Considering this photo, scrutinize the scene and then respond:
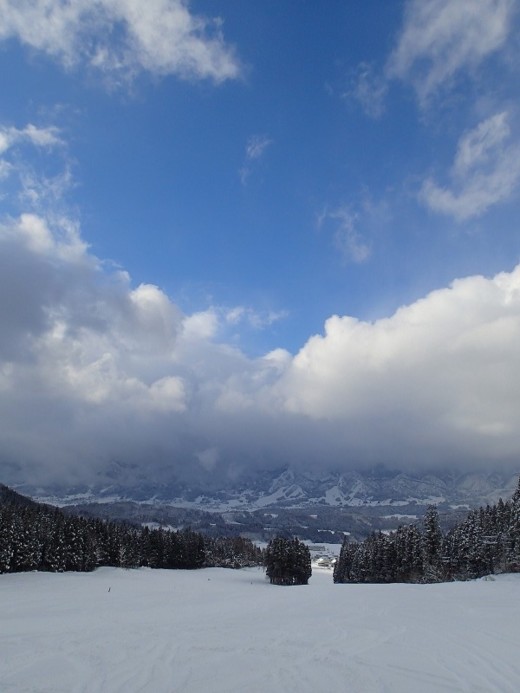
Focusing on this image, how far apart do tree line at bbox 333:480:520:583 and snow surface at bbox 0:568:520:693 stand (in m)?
34.8

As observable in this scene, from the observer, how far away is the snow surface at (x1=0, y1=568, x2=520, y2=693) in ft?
43.3

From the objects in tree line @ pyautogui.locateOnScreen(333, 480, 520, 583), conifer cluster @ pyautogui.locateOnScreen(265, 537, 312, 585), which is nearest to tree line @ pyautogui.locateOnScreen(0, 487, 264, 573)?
conifer cluster @ pyautogui.locateOnScreen(265, 537, 312, 585)

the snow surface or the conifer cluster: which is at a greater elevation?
the snow surface

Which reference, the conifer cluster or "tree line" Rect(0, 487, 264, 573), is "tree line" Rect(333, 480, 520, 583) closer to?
the conifer cluster

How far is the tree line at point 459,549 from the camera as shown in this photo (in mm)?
66262

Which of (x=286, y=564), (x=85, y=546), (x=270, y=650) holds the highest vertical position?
(x=270, y=650)

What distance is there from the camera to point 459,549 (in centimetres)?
7712

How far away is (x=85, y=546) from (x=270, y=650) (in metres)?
77.9

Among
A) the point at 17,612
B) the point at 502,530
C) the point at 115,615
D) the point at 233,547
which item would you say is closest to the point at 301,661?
the point at 115,615

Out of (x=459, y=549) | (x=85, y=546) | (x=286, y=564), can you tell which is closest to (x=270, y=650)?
(x=459, y=549)

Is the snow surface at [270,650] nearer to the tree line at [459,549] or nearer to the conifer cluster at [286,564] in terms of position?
the tree line at [459,549]

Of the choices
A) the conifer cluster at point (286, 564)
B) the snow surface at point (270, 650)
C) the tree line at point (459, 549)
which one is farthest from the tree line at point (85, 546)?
the tree line at point (459, 549)

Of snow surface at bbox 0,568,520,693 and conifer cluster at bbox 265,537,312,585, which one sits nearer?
snow surface at bbox 0,568,520,693

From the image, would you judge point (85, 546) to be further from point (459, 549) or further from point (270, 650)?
point (270, 650)
